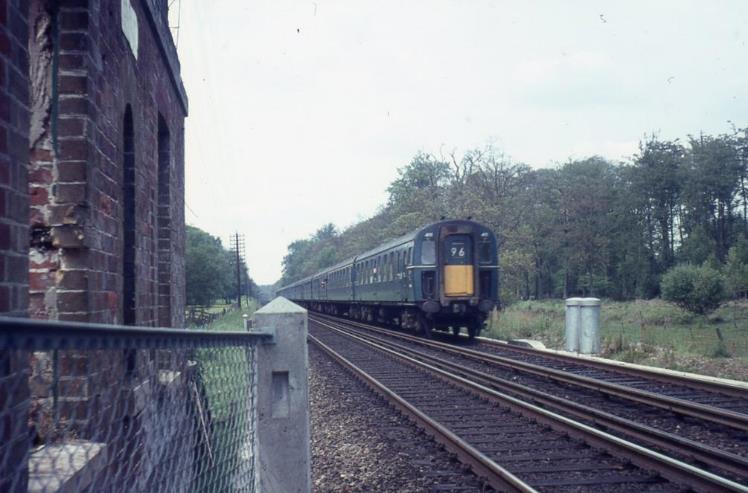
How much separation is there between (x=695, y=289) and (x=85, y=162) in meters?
26.7

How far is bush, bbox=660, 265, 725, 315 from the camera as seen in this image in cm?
2606

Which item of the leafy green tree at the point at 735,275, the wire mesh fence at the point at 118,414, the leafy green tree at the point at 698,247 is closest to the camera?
the wire mesh fence at the point at 118,414

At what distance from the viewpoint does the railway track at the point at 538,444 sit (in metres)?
5.19

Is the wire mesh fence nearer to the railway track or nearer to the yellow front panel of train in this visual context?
the railway track

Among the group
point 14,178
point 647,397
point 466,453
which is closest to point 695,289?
point 647,397

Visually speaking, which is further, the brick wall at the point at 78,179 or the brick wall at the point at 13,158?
the brick wall at the point at 78,179

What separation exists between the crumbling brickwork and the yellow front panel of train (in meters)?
14.0

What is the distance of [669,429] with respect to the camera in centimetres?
716

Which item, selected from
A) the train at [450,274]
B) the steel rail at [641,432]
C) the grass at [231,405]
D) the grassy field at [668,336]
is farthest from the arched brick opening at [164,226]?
the train at [450,274]

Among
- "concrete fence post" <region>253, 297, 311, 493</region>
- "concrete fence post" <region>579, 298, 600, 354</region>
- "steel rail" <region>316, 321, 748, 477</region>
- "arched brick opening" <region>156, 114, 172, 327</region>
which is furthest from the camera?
"concrete fence post" <region>579, 298, 600, 354</region>

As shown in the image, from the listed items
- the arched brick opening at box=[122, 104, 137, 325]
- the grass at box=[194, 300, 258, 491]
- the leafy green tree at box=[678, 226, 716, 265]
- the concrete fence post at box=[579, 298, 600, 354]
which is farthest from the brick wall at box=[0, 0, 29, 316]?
the leafy green tree at box=[678, 226, 716, 265]

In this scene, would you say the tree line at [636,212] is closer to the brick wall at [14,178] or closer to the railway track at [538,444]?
the railway track at [538,444]

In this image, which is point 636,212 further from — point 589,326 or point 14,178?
point 14,178

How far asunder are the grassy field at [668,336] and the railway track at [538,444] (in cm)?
510
